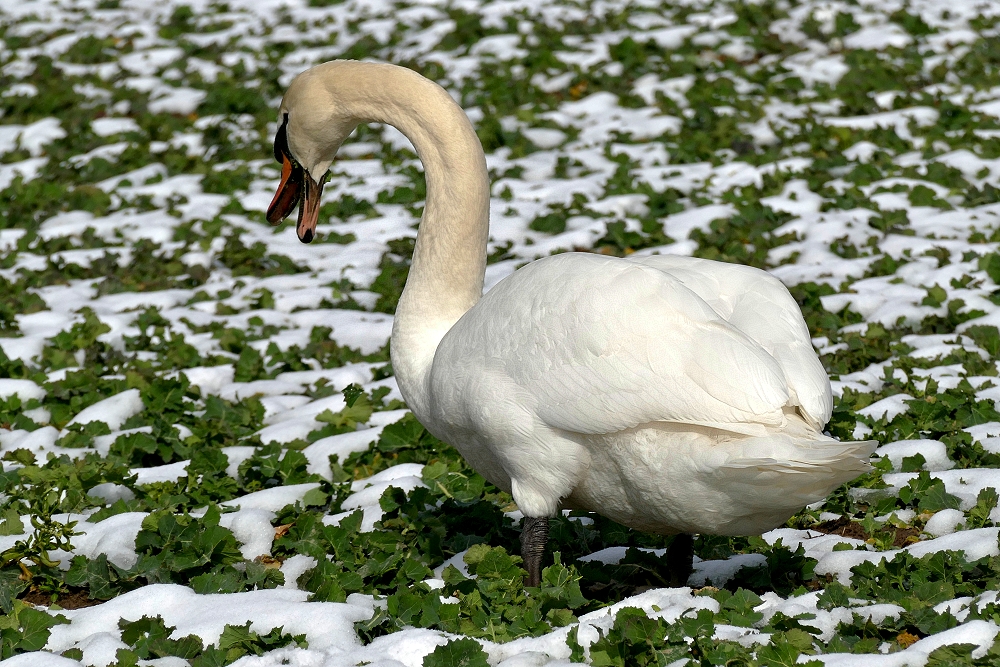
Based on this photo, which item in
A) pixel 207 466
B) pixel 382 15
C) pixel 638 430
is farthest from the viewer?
pixel 382 15

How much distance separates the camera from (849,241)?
8.17m

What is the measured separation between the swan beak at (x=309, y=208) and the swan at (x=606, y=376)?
0.75m

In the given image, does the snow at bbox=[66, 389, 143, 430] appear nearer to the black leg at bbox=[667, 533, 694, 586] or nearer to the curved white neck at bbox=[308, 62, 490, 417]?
the curved white neck at bbox=[308, 62, 490, 417]

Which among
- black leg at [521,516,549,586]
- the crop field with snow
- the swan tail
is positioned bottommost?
the crop field with snow

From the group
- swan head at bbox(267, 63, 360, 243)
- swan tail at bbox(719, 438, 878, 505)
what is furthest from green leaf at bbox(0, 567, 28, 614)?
swan tail at bbox(719, 438, 878, 505)

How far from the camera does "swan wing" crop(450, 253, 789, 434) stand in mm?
3490

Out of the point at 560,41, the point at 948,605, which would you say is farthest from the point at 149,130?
the point at 948,605

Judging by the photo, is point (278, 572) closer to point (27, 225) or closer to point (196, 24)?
point (27, 225)

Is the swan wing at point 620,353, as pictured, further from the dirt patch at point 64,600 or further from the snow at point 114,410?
the snow at point 114,410

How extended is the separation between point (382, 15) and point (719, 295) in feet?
35.6

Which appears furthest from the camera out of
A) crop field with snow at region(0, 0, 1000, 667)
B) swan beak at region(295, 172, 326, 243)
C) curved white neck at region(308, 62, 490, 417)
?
swan beak at region(295, 172, 326, 243)

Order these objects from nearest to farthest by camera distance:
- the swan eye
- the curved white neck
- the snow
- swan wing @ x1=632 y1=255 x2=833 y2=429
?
1. swan wing @ x1=632 y1=255 x2=833 y2=429
2. the curved white neck
3. the swan eye
4. the snow

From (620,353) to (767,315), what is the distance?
2.09ft

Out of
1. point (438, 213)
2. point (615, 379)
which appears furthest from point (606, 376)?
point (438, 213)
